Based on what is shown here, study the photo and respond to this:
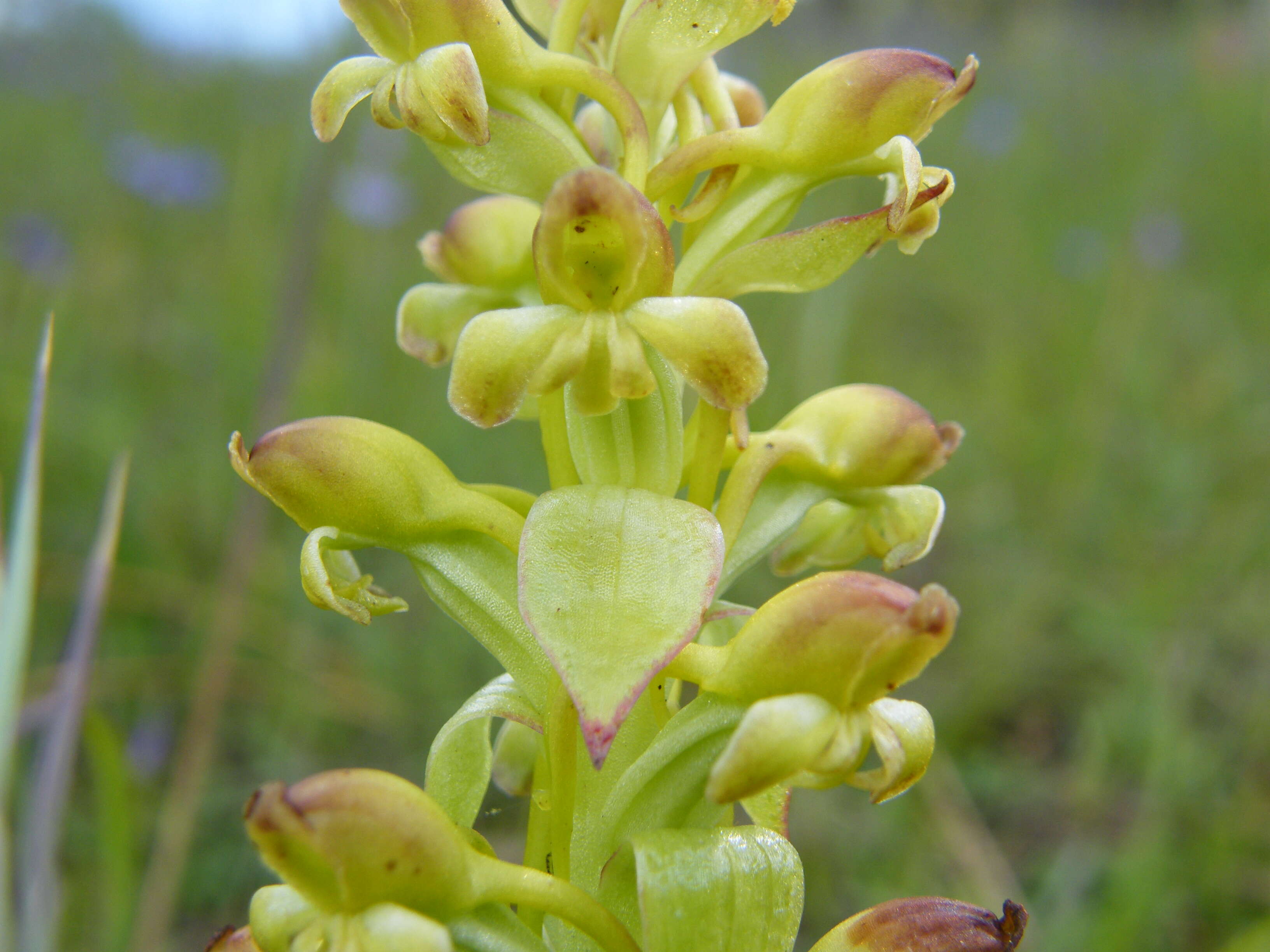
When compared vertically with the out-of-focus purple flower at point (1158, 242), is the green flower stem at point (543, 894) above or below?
below

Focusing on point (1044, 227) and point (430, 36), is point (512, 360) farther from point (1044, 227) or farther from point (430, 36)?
point (1044, 227)

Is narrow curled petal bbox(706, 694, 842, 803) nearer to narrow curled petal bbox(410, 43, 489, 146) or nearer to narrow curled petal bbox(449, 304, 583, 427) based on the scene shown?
narrow curled petal bbox(449, 304, 583, 427)

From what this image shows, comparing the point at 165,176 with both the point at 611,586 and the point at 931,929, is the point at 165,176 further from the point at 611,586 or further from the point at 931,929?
the point at 931,929

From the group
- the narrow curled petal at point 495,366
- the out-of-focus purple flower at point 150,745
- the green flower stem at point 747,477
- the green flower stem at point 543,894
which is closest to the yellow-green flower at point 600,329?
the narrow curled petal at point 495,366

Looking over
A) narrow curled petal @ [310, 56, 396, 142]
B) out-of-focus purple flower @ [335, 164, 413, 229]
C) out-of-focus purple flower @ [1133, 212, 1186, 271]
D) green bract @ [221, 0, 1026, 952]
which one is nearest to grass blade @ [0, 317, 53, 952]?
green bract @ [221, 0, 1026, 952]

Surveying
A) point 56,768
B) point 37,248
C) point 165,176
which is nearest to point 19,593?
point 56,768

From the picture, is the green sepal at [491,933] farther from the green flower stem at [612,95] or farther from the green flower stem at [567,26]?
the green flower stem at [567,26]
